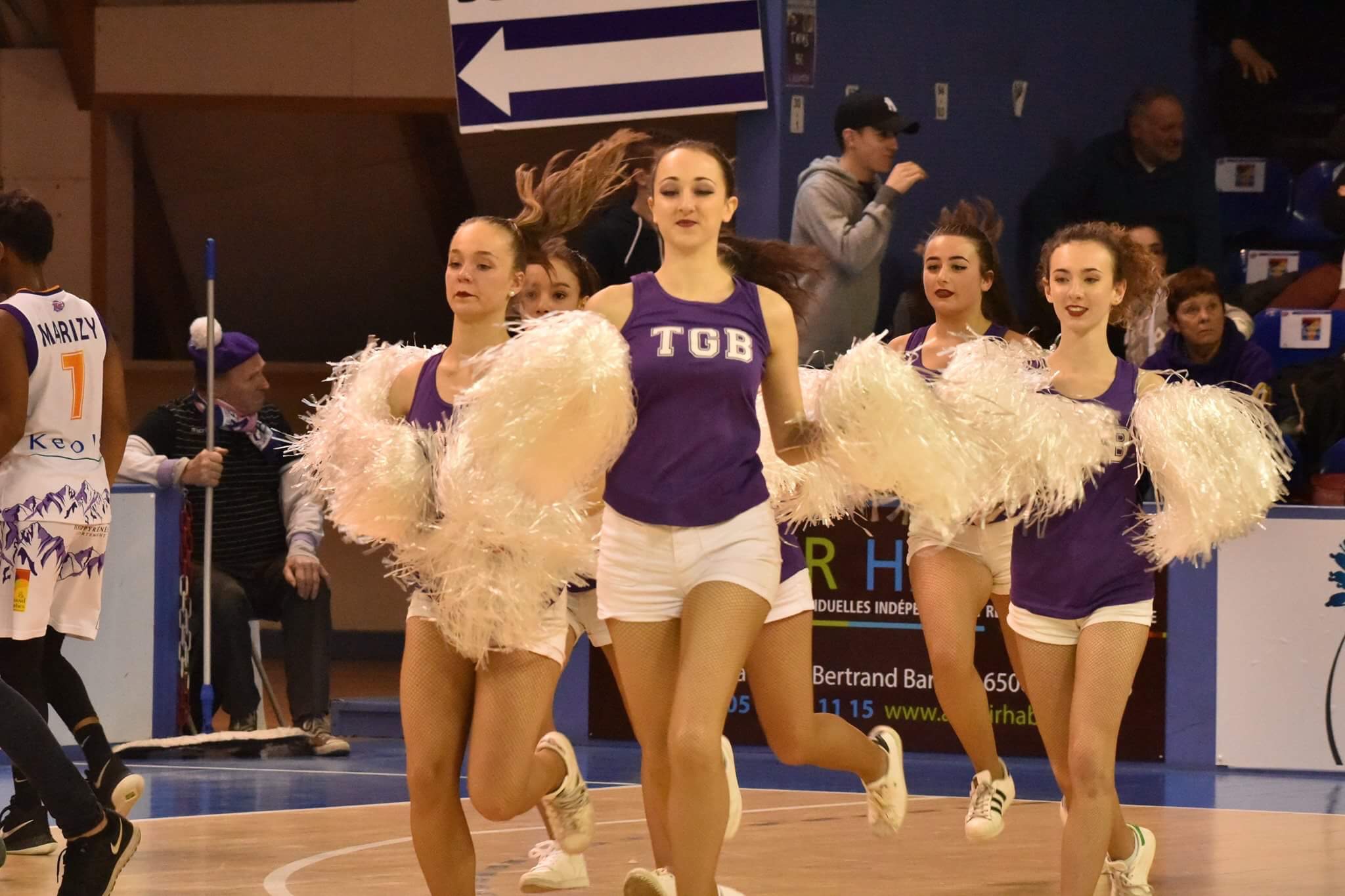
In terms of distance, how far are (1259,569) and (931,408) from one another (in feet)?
11.6

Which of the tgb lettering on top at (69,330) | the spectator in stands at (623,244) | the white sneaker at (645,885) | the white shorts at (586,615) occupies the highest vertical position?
the spectator in stands at (623,244)

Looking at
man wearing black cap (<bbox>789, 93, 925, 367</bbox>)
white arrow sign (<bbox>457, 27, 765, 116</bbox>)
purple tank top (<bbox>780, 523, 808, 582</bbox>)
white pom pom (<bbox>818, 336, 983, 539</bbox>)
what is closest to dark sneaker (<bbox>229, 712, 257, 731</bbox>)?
man wearing black cap (<bbox>789, 93, 925, 367</bbox>)

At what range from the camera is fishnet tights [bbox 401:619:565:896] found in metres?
4.15

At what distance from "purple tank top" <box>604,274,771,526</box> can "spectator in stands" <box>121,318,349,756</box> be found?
4.00m

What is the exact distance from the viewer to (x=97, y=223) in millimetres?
11234

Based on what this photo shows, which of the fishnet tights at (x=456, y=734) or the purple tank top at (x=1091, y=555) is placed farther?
the purple tank top at (x=1091, y=555)

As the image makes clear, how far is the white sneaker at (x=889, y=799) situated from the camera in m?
5.00

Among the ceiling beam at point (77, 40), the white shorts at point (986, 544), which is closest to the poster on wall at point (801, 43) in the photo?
the white shorts at point (986, 544)

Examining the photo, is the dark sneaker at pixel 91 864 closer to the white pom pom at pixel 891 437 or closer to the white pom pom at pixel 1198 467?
the white pom pom at pixel 891 437

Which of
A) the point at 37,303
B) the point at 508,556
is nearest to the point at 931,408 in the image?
the point at 508,556

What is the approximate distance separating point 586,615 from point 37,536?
4.75 feet

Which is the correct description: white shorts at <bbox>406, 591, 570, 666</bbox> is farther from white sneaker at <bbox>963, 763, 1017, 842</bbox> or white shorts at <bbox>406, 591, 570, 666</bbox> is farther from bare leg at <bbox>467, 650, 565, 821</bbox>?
white sneaker at <bbox>963, 763, 1017, 842</bbox>

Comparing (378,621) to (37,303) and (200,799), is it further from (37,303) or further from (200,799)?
(37,303)

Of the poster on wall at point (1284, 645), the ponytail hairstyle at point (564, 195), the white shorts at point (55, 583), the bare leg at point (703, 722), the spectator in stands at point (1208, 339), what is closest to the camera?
the bare leg at point (703, 722)
